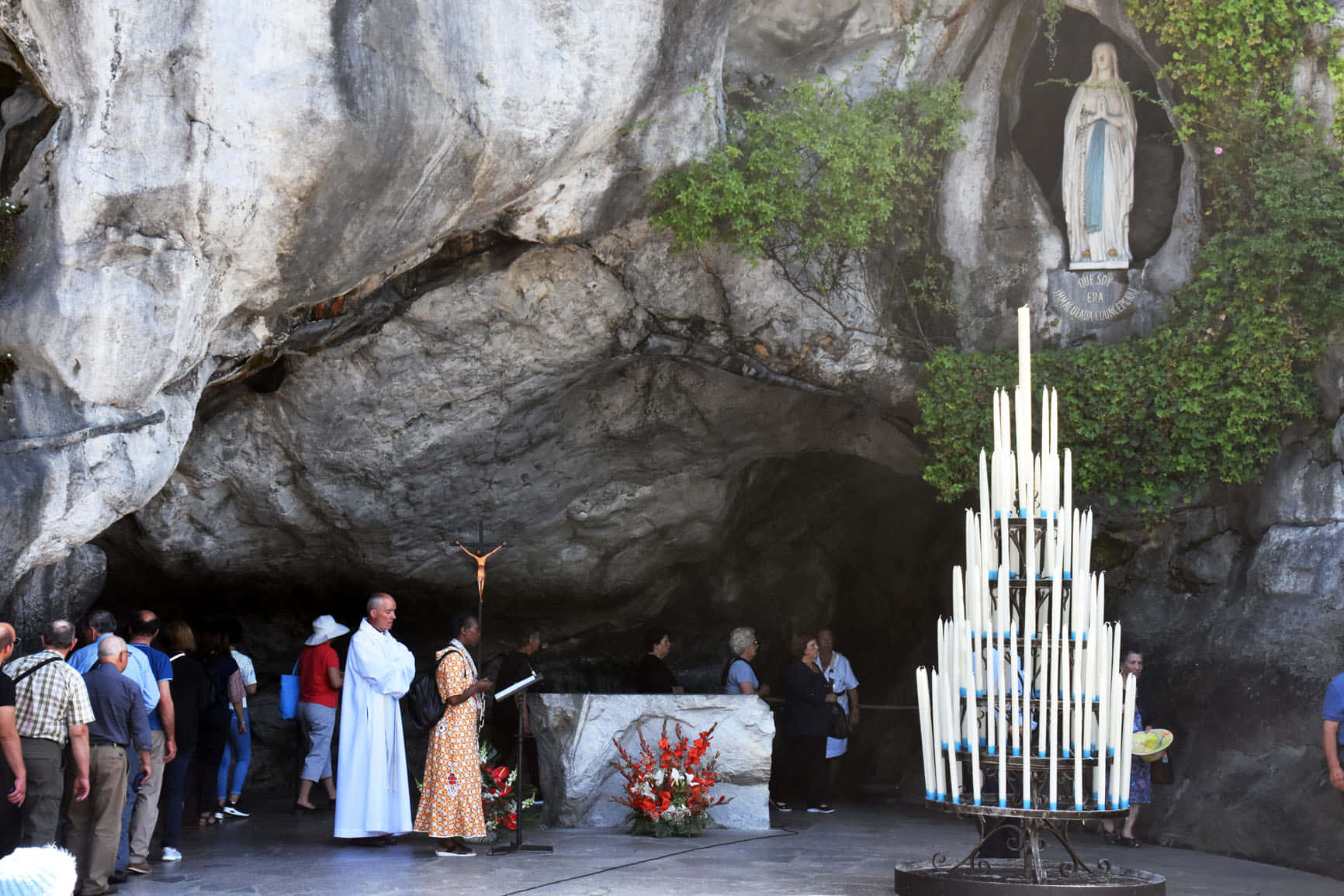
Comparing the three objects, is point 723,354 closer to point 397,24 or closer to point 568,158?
point 568,158

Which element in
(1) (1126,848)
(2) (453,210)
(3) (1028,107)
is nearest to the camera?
(2) (453,210)

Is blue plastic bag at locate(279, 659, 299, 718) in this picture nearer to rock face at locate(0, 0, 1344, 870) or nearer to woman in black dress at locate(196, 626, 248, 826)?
rock face at locate(0, 0, 1344, 870)

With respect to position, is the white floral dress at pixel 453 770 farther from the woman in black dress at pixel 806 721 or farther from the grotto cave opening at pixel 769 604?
the grotto cave opening at pixel 769 604

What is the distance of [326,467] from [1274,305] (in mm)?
7021

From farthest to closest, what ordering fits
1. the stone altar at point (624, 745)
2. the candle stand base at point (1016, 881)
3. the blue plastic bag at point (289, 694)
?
1. the blue plastic bag at point (289, 694)
2. the stone altar at point (624, 745)
3. the candle stand base at point (1016, 881)

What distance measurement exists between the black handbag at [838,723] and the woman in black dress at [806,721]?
0.21 ft

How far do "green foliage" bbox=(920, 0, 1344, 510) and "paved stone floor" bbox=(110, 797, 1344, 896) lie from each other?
2.80 m

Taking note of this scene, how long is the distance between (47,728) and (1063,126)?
8797mm

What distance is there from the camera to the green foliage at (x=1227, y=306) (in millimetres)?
8906

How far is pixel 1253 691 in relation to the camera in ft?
28.6

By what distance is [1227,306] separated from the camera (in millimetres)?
9227

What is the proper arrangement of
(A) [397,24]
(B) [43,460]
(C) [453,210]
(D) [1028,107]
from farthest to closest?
(D) [1028,107]
(C) [453,210]
(A) [397,24]
(B) [43,460]

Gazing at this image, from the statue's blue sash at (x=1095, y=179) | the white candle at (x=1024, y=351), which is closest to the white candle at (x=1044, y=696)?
the white candle at (x=1024, y=351)

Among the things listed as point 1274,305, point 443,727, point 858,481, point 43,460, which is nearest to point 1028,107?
point 1274,305
